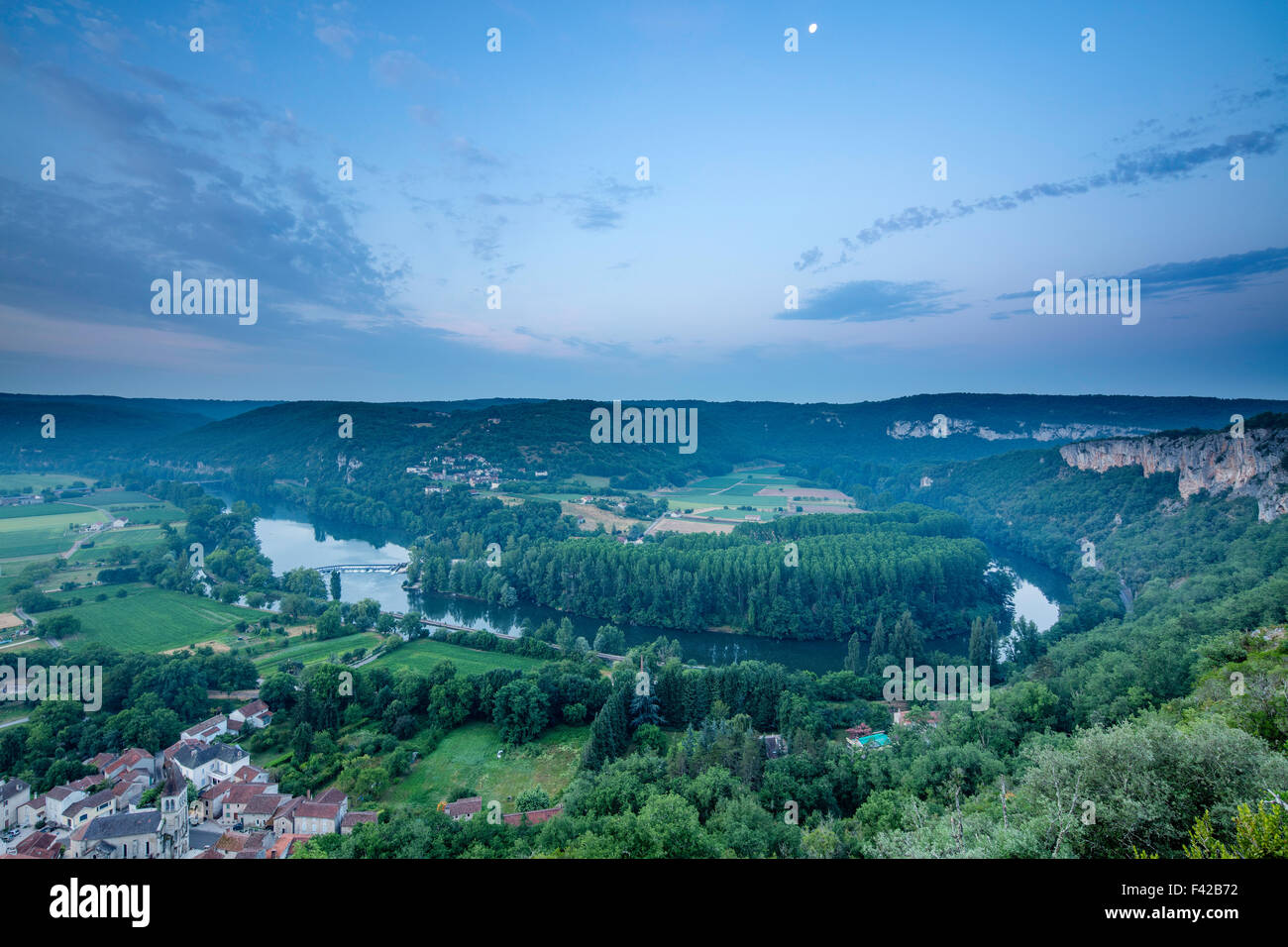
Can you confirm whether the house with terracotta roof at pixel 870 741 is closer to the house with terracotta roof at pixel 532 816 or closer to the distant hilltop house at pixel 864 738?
the distant hilltop house at pixel 864 738

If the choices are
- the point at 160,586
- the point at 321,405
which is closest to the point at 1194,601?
the point at 160,586

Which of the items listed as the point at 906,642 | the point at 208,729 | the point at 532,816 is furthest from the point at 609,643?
the point at 208,729

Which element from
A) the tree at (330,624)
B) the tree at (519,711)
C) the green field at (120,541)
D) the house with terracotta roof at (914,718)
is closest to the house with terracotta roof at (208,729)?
the tree at (519,711)

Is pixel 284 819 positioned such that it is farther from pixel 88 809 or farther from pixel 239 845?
pixel 88 809

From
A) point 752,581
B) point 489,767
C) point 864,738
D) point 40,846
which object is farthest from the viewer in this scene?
point 752,581

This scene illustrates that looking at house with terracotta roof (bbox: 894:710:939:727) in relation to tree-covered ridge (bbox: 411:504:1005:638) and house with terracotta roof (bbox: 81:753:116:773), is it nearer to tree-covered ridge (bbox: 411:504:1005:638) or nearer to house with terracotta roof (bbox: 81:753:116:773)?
tree-covered ridge (bbox: 411:504:1005:638)

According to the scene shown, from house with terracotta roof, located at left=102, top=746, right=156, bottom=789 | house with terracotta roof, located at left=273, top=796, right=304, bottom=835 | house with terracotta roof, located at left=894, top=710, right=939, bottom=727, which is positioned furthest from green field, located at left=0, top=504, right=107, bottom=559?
house with terracotta roof, located at left=894, top=710, right=939, bottom=727
